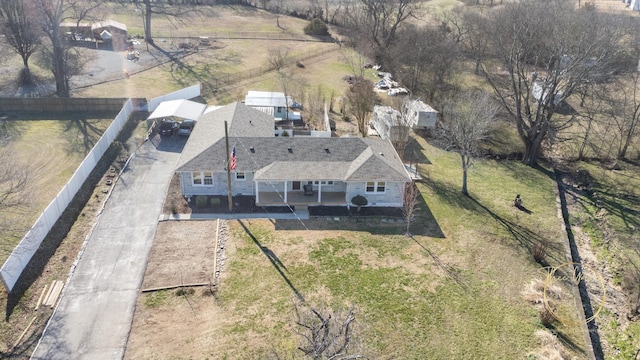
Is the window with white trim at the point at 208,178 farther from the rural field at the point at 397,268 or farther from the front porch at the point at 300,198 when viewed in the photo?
the rural field at the point at 397,268

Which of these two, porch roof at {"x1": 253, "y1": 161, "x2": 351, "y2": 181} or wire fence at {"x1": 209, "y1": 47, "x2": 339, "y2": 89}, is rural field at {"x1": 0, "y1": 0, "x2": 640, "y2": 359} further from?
wire fence at {"x1": 209, "y1": 47, "x2": 339, "y2": 89}

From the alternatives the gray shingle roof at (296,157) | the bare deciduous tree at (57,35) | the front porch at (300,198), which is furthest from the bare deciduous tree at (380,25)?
the bare deciduous tree at (57,35)

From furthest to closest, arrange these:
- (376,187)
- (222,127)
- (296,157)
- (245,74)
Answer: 1. (245,74)
2. (222,127)
3. (296,157)
4. (376,187)

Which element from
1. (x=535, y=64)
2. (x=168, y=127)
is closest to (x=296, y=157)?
(x=168, y=127)

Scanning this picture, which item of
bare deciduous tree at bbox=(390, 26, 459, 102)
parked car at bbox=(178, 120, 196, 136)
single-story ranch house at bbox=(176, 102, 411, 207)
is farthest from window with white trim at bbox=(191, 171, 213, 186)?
bare deciduous tree at bbox=(390, 26, 459, 102)

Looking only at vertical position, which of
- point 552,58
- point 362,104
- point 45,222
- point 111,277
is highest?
point 552,58

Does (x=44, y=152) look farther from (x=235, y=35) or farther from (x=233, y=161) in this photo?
(x=235, y=35)
